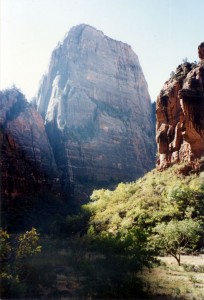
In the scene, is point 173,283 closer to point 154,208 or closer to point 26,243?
point 26,243

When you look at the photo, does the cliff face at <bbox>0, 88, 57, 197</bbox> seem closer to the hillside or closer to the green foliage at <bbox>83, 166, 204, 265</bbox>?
the hillside

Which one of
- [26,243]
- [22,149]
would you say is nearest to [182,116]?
[26,243]

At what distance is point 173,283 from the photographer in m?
20.6

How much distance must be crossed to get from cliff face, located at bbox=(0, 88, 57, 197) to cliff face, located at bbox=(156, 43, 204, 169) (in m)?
33.2

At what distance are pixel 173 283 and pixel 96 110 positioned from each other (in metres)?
93.6

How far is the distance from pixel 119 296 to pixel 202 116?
3719 centimetres

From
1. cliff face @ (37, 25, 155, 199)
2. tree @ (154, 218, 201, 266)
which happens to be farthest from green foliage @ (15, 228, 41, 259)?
cliff face @ (37, 25, 155, 199)

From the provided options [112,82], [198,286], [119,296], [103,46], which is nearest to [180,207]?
[198,286]

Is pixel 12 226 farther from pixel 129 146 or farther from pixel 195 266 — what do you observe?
pixel 129 146

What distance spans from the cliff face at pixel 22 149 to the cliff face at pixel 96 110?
19.9 feet

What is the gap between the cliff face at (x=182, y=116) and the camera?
49.6m

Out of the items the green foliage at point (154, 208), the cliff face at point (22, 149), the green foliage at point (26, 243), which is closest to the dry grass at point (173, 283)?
the green foliage at point (154, 208)

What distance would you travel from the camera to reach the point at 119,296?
16.9 metres

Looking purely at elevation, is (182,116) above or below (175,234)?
above
